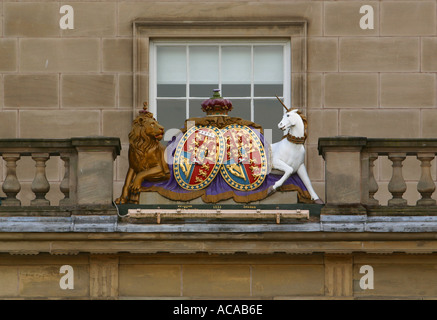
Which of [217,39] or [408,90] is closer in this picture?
[408,90]

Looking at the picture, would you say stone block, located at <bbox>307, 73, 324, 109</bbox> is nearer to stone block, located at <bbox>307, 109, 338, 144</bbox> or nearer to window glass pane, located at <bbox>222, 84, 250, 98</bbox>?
stone block, located at <bbox>307, 109, 338, 144</bbox>

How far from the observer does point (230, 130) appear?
741 inches

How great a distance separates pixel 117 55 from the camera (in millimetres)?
21953

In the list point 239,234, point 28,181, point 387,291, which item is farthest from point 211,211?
point 28,181

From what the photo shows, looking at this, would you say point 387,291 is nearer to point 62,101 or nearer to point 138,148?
point 138,148

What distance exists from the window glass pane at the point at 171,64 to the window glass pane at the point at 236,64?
65 centimetres

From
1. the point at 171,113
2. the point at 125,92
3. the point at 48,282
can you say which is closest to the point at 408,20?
the point at 171,113

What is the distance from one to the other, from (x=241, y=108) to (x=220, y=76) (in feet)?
2.16

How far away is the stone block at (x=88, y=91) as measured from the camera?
21859 mm

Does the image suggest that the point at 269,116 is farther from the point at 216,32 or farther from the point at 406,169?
the point at 406,169

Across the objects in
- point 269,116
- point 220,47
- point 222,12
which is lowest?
point 269,116

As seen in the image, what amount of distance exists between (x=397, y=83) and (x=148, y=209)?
A: 5.59 metres

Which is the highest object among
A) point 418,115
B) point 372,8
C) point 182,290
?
point 372,8

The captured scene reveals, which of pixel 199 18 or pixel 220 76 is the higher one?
pixel 199 18
